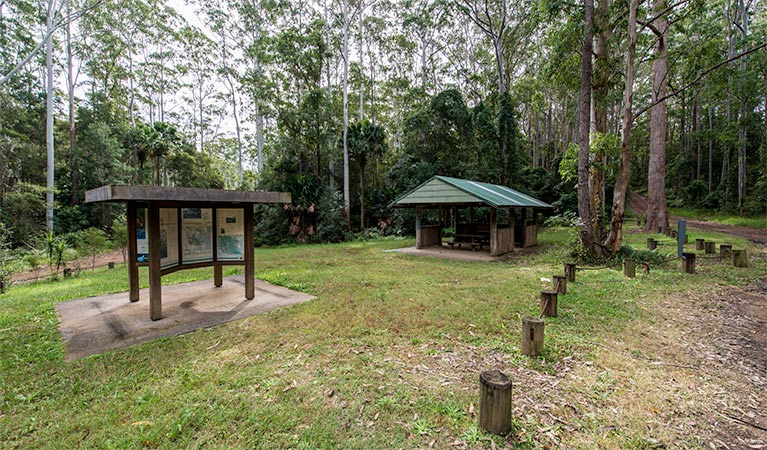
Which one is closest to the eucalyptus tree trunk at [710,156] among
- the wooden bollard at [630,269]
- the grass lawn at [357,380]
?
the wooden bollard at [630,269]

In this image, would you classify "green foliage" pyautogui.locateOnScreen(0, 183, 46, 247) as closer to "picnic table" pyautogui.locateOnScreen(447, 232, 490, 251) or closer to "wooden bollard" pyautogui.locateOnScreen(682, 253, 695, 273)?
→ "picnic table" pyautogui.locateOnScreen(447, 232, 490, 251)

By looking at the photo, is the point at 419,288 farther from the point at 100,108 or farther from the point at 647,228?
the point at 100,108

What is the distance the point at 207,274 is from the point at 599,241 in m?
11.4

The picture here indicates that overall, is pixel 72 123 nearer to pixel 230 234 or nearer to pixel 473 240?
pixel 230 234

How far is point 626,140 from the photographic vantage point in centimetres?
868

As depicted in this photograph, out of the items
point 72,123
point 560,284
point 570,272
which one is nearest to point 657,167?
point 570,272

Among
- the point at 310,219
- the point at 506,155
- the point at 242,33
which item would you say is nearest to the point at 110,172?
the point at 242,33

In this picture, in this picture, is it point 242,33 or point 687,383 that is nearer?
point 687,383

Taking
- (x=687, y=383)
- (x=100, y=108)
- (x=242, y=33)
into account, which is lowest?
(x=687, y=383)

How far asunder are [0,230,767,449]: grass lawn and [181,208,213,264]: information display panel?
1778 mm

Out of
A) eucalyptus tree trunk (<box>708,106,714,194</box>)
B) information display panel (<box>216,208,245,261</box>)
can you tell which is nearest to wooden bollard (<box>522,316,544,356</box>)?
information display panel (<box>216,208,245,261</box>)

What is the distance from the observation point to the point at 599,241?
9.45 m

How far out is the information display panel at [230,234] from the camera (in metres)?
5.93

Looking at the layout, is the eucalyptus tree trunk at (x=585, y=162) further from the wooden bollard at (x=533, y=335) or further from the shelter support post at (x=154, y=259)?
the shelter support post at (x=154, y=259)
